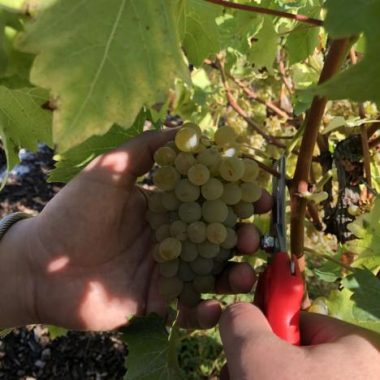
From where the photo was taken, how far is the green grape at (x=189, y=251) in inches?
35.3

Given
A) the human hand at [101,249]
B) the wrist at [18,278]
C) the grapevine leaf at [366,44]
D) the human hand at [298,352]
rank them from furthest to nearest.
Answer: the wrist at [18,278]
the human hand at [101,249]
the human hand at [298,352]
the grapevine leaf at [366,44]

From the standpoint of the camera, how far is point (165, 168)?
902 millimetres

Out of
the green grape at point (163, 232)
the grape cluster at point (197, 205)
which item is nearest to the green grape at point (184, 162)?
the grape cluster at point (197, 205)

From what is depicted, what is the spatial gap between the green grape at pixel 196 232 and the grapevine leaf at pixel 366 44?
1.32 ft

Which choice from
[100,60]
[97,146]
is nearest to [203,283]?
[97,146]

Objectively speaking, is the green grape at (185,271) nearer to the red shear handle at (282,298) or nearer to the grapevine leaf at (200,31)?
the red shear handle at (282,298)

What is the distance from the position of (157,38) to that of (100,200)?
1.63 ft

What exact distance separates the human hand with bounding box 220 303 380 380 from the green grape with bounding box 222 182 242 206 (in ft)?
0.64

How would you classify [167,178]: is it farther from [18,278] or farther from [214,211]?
[18,278]

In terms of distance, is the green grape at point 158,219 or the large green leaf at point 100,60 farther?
the green grape at point 158,219

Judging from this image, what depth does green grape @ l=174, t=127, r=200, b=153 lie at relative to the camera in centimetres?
88

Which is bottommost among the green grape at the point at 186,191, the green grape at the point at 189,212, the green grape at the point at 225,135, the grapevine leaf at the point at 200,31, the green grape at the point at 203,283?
the green grape at the point at 203,283

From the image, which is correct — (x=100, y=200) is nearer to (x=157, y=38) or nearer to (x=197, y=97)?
(x=157, y=38)

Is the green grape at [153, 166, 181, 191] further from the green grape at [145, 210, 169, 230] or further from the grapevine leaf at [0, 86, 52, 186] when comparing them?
the grapevine leaf at [0, 86, 52, 186]
